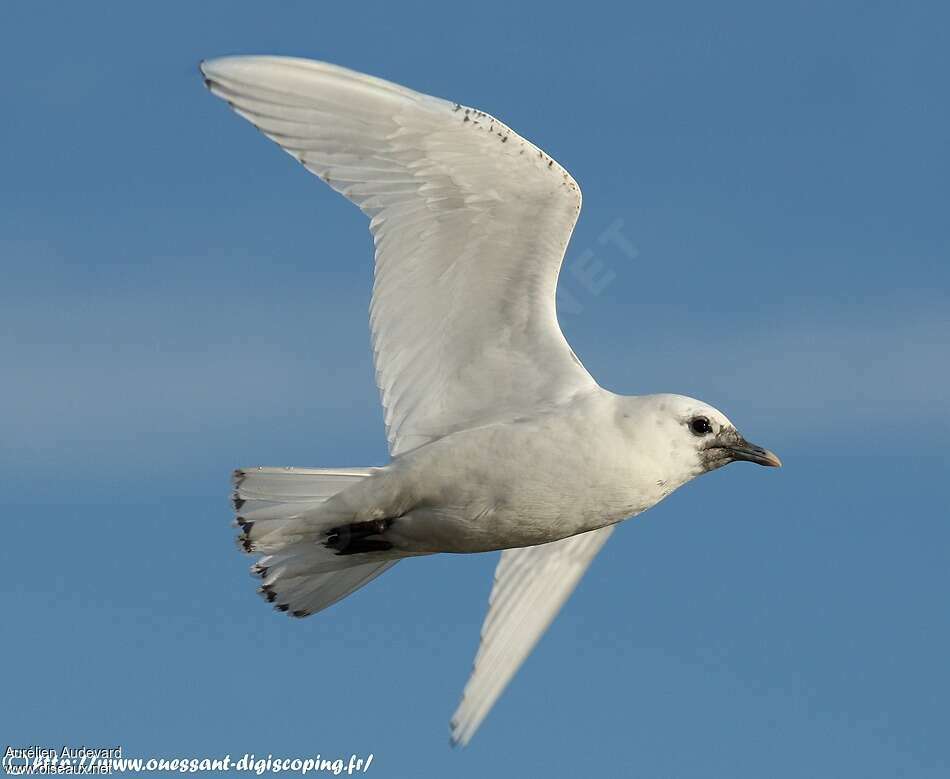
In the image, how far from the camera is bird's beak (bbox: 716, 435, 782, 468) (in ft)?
47.1

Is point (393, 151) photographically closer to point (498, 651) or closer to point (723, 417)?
point (723, 417)

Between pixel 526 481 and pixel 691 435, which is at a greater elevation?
pixel 691 435

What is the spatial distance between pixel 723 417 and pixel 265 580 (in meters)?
3.64

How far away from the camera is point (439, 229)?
14305 millimetres

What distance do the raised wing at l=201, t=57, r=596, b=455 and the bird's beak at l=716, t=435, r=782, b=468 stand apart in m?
1.10

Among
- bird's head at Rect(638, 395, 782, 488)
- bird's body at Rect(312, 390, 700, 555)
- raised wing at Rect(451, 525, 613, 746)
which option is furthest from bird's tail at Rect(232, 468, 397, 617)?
bird's head at Rect(638, 395, 782, 488)

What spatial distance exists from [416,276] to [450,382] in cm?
85

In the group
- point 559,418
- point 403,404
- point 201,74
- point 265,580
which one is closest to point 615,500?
point 559,418

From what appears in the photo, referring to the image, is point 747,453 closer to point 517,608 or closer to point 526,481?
point 526,481

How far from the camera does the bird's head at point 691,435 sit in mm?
14023

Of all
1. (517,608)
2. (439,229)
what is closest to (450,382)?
(439,229)

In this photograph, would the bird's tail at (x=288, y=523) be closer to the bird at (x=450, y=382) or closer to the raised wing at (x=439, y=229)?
the bird at (x=450, y=382)

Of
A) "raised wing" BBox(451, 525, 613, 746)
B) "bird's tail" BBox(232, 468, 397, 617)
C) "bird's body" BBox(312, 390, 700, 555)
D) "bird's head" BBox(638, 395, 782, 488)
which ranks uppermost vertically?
"bird's head" BBox(638, 395, 782, 488)

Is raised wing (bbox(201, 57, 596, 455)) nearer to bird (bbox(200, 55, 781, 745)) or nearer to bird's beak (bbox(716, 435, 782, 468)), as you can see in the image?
bird (bbox(200, 55, 781, 745))
